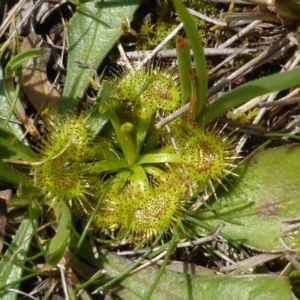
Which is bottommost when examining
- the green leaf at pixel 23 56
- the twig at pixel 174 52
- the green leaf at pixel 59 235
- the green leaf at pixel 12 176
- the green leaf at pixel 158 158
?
the green leaf at pixel 59 235

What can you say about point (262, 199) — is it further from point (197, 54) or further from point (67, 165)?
point (67, 165)

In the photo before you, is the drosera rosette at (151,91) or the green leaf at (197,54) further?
the drosera rosette at (151,91)

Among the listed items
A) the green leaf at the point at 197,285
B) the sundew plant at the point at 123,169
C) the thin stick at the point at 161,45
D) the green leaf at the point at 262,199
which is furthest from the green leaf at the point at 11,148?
the green leaf at the point at 262,199

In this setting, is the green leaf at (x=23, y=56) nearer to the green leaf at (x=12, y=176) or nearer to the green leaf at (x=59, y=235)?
the green leaf at (x=12, y=176)

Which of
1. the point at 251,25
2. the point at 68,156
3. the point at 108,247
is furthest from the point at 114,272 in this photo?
the point at 251,25

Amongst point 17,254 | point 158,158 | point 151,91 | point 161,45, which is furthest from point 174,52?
point 17,254

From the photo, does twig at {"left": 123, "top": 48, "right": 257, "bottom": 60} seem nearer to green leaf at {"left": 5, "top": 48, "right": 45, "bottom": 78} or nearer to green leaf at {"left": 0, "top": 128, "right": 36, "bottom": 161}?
green leaf at {"left": 5, "top": 48, "right": 45, "bottom": 78}
